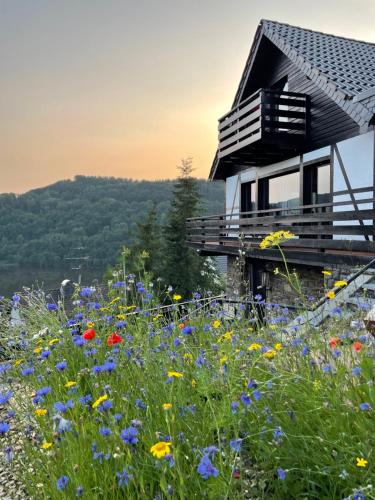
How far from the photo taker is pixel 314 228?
8445 millimetres

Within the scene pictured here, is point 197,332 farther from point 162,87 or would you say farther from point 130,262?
point 130,262

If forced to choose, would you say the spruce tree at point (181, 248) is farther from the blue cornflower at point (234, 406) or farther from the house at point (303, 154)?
the blue cornflower at point (234, 406)

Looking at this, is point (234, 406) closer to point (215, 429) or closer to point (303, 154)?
point (215, 429)

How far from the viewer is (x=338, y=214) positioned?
754 centimetres

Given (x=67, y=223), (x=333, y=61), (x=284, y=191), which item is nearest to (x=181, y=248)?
(x=284, y=191)

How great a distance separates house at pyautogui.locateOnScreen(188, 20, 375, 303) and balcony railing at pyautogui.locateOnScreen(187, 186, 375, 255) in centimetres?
2

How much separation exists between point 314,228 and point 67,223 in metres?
32.7

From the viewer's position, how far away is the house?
790cm

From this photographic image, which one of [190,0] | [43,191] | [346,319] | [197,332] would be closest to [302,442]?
[346,319]

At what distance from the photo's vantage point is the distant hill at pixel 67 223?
35531mm

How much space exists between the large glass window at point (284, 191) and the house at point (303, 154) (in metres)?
0.03

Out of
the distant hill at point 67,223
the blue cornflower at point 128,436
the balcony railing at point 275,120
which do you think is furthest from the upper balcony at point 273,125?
the distant hill at point 67,223

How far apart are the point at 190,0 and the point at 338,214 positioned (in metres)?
6.20

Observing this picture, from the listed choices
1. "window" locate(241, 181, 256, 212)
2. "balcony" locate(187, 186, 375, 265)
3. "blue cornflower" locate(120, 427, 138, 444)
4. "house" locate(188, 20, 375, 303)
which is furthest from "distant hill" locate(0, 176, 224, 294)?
"blue cornflower" locate(120, 427, 138, 444)
